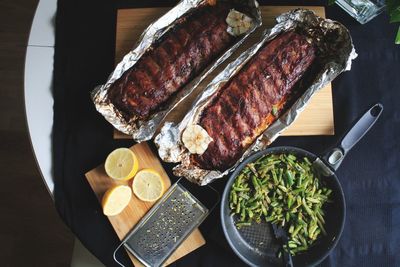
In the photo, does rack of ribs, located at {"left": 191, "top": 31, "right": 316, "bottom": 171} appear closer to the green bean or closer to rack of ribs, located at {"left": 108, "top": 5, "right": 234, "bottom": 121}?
rack of ribs, located at {"left": 108, "top": 5, "right": 234, "bottom": 121}

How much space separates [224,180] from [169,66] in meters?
0.90

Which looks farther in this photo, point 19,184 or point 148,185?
point 19,184

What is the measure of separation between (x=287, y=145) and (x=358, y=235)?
0.80m

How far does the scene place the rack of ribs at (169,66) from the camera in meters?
3.49

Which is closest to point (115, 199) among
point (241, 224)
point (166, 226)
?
point (166, 226)

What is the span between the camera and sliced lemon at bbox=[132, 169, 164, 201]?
11.0 ft

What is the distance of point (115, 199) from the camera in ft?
10.8

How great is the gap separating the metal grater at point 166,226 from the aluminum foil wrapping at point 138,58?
478mm

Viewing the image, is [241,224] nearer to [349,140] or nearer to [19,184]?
[349,140]

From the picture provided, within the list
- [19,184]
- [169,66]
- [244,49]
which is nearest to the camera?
[169,66]

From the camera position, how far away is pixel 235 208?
3.37m

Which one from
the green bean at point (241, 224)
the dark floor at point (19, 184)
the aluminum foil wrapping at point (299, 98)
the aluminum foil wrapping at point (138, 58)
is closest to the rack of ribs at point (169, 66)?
the aluminum foil wrapping at point (138, 58)

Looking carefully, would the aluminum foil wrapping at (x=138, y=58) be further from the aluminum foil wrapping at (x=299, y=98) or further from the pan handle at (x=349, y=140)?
the pan handle at (x=349, y=140)

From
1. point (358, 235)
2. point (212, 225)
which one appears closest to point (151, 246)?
point (212, 225)
